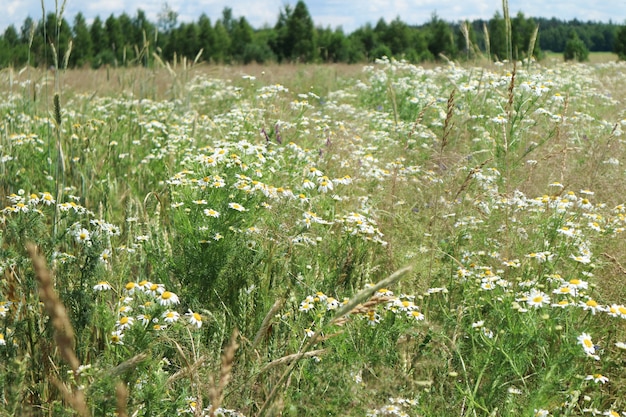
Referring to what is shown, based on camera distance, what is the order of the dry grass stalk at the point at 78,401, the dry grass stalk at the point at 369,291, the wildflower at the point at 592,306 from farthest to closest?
the wildflower at the point at 592,306 → the dry grass stalk at the point at 369,291 → the dry grass stalk at the point at 78,401

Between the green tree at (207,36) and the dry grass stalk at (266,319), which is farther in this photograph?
the green tree at (207,36)

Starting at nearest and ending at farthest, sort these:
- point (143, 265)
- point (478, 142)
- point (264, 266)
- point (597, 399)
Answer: point (597, 399), point (264, 266), point (143, 265), point (478, 142)

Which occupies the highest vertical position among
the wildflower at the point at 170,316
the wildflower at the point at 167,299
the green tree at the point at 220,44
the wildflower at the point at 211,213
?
the green tree at the point at 220,44

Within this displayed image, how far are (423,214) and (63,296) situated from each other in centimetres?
237

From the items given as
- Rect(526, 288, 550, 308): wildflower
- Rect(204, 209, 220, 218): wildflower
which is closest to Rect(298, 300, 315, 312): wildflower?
Rect(204, 209, 220, 218): wildflower

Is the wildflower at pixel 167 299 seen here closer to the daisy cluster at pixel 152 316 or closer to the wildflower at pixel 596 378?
the daisy cluster at pixel 152 316

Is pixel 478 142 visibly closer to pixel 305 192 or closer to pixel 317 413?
pixel 305 192

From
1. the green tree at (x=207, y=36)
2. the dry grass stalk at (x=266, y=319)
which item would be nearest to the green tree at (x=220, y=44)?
the green tree at (x=207, y=36)

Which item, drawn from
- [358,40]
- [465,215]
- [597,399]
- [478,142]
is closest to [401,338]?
[597,399]

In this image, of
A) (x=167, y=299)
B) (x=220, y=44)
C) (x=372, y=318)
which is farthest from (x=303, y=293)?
(x=220, y=44)

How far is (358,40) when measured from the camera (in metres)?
26.6

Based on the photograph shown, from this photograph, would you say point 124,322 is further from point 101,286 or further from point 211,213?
point 211,213

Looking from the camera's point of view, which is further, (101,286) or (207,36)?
(207,36)

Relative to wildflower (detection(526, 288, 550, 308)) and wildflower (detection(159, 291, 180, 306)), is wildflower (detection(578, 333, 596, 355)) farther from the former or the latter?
wildflower (detection(159, 291, 180, 306))
